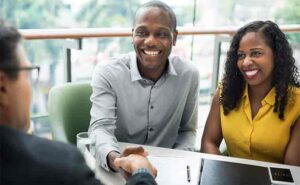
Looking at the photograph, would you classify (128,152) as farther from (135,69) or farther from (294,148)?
(294,148)

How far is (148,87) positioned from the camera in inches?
77.2

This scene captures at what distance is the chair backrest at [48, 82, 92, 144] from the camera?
→ 1.96 metres

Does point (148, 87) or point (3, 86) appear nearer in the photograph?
point (3, 86)

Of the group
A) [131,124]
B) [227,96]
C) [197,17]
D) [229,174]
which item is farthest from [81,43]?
[197,17]

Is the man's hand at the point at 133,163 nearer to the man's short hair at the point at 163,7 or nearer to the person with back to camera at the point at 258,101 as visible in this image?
the person with back to camera at the point at 258,101

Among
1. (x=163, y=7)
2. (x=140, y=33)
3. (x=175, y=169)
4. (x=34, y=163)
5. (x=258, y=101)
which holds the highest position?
(x=163, y=7)

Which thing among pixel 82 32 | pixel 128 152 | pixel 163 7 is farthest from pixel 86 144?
pixel 82 32

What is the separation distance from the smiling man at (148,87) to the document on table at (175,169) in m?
0.39

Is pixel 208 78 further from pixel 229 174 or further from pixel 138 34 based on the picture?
pixel 229 174

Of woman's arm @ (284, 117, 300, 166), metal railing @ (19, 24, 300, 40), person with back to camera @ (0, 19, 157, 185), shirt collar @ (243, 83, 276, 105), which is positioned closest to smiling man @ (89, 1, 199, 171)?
shirt collar @ (243, 83, 276, 105)

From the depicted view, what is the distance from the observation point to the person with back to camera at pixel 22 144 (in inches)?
29.9

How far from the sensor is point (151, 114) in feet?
6.43

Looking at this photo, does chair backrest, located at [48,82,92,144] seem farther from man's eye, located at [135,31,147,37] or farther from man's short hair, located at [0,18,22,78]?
man's short hair, located at [0,18,22,78]

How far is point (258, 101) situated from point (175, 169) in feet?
2.14
